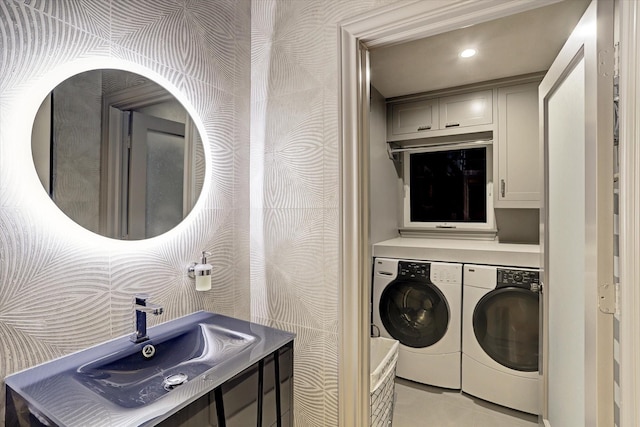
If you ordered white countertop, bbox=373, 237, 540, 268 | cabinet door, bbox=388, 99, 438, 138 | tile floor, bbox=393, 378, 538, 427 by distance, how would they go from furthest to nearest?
cabinet door, bbox=388, 99, 438, 138 < white countertop, bbox=373, 237, 540, 268 < tile floor, bbox=393, 378, 538, 427

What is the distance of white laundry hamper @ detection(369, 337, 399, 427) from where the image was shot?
163 centimetres

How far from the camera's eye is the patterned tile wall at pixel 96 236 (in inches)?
31.7

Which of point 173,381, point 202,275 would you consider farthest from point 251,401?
point 202,275

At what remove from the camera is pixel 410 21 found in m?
1.14

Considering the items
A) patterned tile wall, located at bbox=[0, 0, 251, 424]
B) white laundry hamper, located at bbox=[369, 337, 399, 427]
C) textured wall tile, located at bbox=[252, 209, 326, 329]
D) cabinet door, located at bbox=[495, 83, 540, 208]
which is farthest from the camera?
cabinet door, located at bbox=[495, 83, 540, 208]

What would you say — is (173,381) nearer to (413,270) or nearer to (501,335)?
(413,270)

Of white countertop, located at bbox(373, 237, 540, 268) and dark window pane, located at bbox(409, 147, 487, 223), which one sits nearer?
white countertop, located at bbox(373, 237, 540, 268)

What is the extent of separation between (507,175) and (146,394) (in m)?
2.86

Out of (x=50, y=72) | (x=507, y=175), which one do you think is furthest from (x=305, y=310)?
(x=507, y=175)

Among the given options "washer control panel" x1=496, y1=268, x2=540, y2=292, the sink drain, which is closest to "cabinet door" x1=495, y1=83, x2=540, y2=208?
"washer control panel" x1=496, y1=268, x2=540, y2=292

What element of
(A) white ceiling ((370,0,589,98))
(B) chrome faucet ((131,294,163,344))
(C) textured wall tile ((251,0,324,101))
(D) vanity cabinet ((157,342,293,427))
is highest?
(A) white ceiling ((370,0,589,98))

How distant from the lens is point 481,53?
224 cm

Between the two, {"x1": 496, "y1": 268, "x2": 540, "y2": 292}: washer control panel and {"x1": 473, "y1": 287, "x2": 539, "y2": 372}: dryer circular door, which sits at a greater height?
{"x1": 496, "y1": 268, "x2": 540, "y2": 292}: washer control panel

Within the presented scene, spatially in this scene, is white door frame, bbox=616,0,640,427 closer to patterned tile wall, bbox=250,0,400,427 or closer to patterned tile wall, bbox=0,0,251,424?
patterned tile wall, bbox=250,0,400,427
